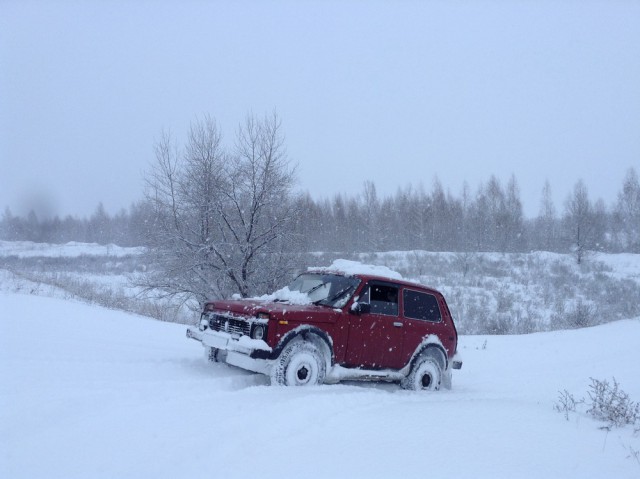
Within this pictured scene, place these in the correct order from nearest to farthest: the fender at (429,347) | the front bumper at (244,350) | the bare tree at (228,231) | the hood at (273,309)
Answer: the front bumper at (244,350) < the hood at (273,309) < the fender at (429,347) < the bare tree at (228,231)

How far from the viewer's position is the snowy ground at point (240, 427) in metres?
4.05

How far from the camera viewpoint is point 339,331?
293 inches

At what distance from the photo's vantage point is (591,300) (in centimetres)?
3036

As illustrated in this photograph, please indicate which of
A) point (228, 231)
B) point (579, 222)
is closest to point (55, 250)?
point (228, 231)

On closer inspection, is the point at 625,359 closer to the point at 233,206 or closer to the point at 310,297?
the point at 310,297

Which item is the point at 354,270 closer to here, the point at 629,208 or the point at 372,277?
the point at 372,277

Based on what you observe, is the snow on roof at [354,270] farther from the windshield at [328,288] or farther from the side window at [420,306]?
the side window at [420,306]

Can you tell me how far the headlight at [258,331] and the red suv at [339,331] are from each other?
1 centimetres

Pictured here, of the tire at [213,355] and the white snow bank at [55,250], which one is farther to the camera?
the white snow bank at [55,250]

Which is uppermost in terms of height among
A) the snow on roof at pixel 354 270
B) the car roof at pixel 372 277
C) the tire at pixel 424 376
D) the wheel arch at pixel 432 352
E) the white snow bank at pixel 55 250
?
the white snow bank at pixel 55 250

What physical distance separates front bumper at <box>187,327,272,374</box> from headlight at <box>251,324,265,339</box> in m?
0.08

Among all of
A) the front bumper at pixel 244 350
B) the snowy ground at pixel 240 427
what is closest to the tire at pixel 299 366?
the front bumper at pixel 244 350

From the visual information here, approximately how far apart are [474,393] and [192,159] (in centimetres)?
1840

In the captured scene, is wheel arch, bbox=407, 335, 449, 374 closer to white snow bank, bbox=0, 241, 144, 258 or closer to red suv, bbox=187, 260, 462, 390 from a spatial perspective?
red suv, bbox=187, 260, 462, 390
